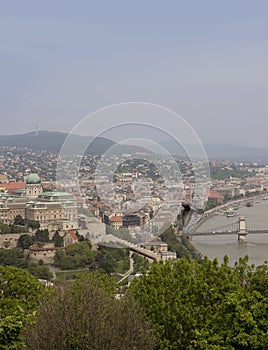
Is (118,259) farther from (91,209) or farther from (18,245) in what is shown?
(91,209)

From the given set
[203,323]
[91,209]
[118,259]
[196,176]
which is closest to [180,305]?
[203,323]

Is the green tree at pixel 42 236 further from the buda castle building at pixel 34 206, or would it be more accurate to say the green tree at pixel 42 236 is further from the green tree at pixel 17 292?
the green tree at pixel 17 292

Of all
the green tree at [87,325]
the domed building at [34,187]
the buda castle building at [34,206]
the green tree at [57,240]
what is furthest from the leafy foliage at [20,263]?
the green tree at [87,325]

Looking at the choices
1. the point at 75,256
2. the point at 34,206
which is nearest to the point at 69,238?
the point at 75,256

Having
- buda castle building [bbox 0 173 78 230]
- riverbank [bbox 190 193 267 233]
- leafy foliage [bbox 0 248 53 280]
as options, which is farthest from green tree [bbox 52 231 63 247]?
riverbank [bbox 190 193 267 233]

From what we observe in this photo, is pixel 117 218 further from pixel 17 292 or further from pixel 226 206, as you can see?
pixel 226 206

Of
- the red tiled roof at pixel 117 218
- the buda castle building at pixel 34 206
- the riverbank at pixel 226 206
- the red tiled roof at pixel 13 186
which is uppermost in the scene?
the red tiled roof at pixel 117 218
